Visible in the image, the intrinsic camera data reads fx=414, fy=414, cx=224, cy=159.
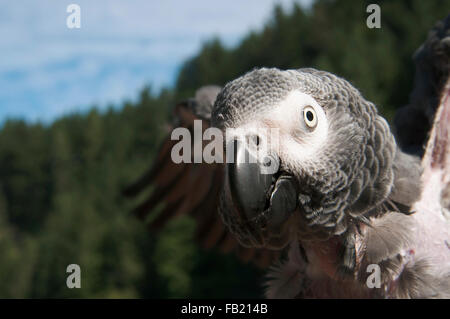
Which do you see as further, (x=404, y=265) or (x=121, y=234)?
(x=121, y=234)

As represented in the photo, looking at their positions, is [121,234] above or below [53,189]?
below

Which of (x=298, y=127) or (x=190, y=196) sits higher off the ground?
(x=298, y=127)

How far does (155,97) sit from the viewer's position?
129 feet

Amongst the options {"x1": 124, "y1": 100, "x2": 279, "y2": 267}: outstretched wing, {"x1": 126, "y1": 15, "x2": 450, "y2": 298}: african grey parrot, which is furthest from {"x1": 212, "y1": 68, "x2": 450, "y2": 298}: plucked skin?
Answer: {"x1": 124, "y1": 100, "x2": 279, "y2": 267}: outstretched wing

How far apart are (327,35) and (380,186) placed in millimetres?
23287

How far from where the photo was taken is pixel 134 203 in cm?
2256

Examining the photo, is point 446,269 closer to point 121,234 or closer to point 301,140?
point 301,140

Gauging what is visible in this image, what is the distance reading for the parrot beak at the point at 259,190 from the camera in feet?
3.92

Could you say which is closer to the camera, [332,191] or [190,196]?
[332,191]

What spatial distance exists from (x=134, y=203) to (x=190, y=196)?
2013 cm

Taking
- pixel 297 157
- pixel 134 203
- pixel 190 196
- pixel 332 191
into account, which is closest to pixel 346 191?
pixel 332 191

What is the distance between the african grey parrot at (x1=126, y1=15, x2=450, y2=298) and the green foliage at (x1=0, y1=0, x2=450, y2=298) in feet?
38.9

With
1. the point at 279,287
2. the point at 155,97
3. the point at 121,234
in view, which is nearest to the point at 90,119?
the point at 155,97

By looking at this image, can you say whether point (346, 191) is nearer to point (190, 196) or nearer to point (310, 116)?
point (310, 116)
